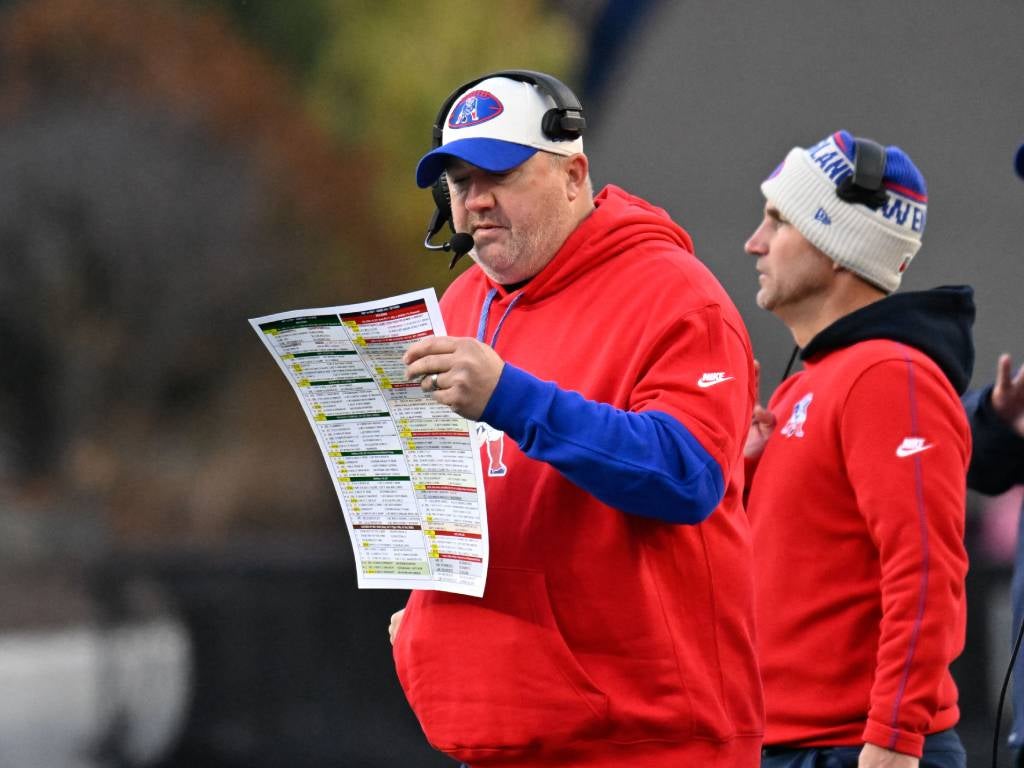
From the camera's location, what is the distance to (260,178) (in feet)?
10.5

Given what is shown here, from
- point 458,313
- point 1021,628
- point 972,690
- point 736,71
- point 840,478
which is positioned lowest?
point 972,690

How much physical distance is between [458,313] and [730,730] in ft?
1.92

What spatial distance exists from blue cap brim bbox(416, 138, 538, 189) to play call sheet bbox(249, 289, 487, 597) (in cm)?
24

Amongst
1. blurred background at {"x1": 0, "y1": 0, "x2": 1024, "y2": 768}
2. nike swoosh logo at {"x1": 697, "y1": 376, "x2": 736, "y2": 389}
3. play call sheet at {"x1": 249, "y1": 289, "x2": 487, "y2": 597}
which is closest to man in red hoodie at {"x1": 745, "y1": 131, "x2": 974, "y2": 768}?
nike swoosh logo at {"x1": 697, "y1": 376, "x2": 736, "y2": 389}

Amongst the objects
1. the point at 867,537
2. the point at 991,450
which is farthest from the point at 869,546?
the point at 991,450

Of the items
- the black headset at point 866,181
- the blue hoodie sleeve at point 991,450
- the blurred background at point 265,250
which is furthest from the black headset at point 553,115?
the blurred background at point 265,250

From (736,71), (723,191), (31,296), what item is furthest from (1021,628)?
(31,296)

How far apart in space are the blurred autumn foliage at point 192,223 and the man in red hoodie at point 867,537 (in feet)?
4.93

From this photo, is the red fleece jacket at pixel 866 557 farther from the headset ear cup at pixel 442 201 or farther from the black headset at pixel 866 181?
the headset ear cup at pixel 442 201

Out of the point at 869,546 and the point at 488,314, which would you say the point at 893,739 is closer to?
the point at 869,546

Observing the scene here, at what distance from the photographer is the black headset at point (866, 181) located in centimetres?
211

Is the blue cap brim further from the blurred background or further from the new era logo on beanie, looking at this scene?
the blurred background

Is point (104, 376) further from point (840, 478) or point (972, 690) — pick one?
point (972, 690)

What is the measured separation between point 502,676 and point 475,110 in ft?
1.98
